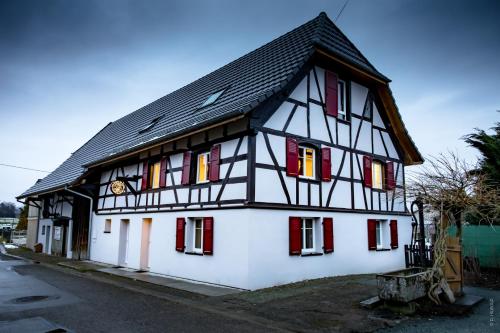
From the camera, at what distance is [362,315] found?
22.3 feet

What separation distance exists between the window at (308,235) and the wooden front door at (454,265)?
13.2 feet

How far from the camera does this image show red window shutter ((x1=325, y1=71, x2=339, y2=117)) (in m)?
12.6

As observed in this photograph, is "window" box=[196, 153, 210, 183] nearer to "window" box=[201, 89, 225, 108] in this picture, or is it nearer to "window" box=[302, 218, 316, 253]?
"window" box=[201, 89, 225, 108]

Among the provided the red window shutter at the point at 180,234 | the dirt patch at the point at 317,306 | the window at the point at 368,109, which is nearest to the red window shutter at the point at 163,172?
the red window shutter at the point at 180,234

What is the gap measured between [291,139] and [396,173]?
678 cm

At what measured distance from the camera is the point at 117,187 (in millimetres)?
15195

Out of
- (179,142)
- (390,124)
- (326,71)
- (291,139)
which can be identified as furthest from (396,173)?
(179,142)

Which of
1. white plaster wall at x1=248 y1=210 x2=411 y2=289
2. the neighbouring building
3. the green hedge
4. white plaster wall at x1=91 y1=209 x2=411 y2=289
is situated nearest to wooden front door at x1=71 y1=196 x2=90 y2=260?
the neighbouring building

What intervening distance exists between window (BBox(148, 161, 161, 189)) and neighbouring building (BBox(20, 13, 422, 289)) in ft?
0.23

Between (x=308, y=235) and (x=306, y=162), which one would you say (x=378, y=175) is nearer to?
(x=306, y=162)

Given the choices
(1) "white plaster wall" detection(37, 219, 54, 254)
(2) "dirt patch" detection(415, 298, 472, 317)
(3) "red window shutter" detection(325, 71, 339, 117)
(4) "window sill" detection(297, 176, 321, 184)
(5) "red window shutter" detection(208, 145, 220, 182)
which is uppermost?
(3) "red window shutter" detection(325, 71, 339, 117)

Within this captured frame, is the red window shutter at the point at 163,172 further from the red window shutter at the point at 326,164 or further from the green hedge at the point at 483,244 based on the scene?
the green hedge at the point at 483,244

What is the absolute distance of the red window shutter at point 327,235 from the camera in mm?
11417

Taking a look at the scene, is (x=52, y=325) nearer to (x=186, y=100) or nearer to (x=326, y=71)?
(x=326, y=71)
